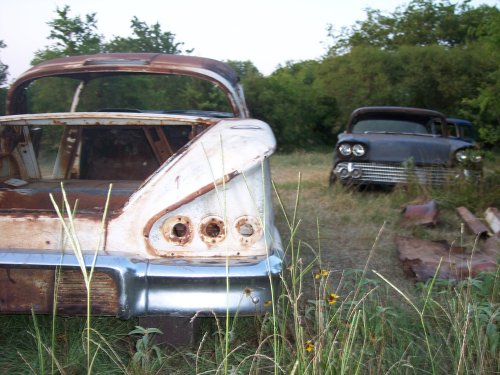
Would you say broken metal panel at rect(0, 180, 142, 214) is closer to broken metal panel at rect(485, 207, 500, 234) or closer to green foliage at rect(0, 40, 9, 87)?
broken metal panel at rect(485, 207, 500, 234)

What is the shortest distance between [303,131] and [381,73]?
3.38m

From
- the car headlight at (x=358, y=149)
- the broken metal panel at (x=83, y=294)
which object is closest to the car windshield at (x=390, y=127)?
the car headlight at (x=358, y=149)

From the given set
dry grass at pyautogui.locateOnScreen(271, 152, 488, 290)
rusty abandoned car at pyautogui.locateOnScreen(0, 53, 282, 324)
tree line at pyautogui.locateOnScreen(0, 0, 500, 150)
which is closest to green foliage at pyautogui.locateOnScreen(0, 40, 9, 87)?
tree line at pyautogui.locateOnScreen(0, 0, 500, 150)

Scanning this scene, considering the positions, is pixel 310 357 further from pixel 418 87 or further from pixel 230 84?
pixel 418 87

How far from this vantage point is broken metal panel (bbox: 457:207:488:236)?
4609 mm

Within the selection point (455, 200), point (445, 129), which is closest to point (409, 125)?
point (445, 129)

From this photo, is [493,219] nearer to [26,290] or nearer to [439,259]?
[439,259]

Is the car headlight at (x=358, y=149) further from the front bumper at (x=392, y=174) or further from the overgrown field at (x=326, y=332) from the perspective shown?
the overgrown field at (x=326, y=332)

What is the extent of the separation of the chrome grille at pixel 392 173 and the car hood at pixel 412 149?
89mm

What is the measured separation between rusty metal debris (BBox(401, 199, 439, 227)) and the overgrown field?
0.41 ft

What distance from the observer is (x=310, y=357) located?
1944mm

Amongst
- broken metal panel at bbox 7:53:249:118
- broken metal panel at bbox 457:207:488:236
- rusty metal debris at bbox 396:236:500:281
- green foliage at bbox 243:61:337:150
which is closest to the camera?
broken metal panel at bbox 7:53:249:118

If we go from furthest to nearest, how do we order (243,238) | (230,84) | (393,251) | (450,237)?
1. (450,237)
2. (393,251)
3. (230,84)
4. (243,238)

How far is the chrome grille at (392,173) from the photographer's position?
6.36m
